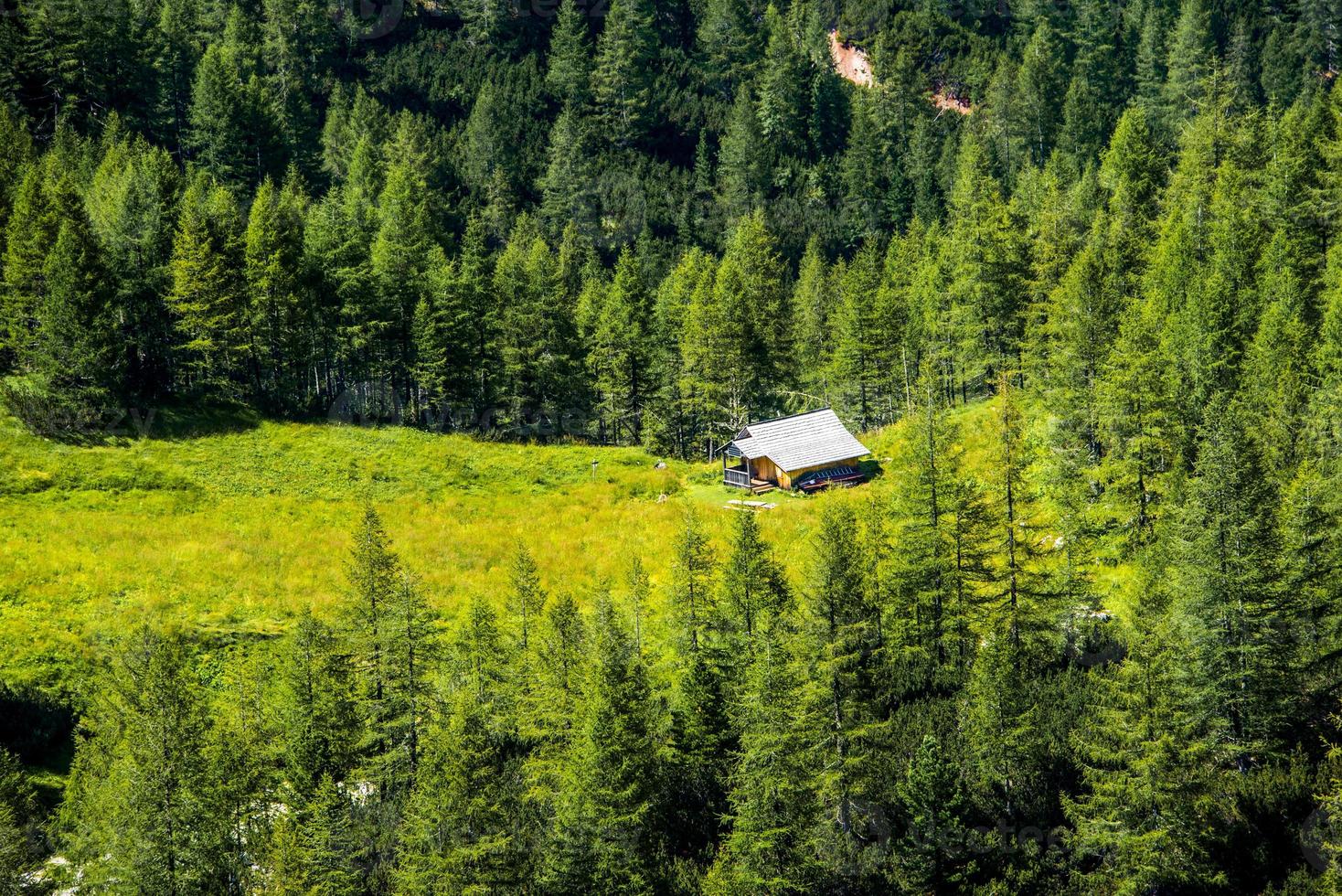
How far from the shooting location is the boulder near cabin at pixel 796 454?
5255cm

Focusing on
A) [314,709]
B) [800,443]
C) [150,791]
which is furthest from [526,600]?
[800,443]

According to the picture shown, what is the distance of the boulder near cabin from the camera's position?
172 feet

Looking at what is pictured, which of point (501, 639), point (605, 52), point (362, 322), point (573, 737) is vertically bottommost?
point (573, 737)

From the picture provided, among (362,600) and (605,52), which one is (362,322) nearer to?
(362,600)

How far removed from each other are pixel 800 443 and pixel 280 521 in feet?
84.4

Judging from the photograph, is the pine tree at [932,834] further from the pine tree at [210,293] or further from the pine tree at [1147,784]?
the pine tree at [210,293]

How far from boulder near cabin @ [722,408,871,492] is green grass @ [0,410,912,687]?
1644 mm

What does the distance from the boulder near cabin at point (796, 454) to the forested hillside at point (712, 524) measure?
268 centimetres

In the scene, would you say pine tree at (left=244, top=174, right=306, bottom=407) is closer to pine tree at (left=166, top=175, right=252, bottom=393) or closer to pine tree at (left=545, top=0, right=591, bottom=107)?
pine tree at (left=166, top=175, right=252, bottom=393)

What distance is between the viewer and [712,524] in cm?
4694

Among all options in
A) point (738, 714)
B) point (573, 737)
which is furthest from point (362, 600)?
point (738, 714)

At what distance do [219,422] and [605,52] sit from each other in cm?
7989

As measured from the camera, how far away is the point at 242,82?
321 feet

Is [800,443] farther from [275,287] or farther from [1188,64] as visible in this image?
[1188,64]
